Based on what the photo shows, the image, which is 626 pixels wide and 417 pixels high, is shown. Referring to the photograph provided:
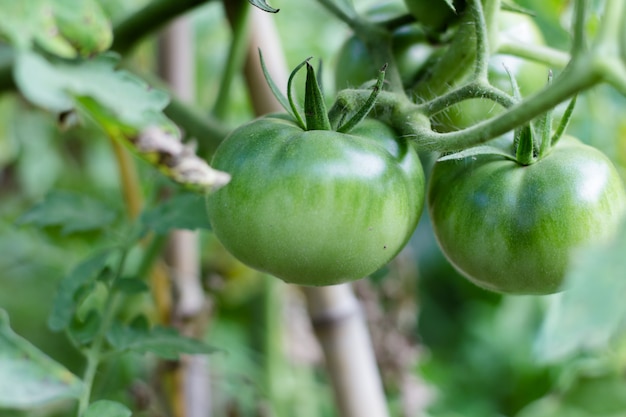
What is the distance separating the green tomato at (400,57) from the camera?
2.00ft

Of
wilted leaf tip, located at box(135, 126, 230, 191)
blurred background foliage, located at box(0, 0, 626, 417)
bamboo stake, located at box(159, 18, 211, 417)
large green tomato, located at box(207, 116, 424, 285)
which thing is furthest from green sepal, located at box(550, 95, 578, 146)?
bamboo stake, located at box(159, 18, 211, 417)

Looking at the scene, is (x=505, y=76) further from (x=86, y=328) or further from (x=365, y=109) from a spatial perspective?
(x=86, y=328)

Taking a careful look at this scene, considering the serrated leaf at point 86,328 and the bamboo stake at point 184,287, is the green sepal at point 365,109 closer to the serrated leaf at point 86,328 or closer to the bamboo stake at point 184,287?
the serrated leaf at point 86,328

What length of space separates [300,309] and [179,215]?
0.67 metres

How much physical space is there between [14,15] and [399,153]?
242mm

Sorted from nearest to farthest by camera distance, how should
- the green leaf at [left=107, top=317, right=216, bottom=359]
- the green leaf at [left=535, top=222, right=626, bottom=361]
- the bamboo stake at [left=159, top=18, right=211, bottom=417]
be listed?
the green leaf at [left=535, top=222, right=626, bottom=361] → the green leaf at [left=107, top=317, right=216, bottom=359] → the bamboo stake at [left=159, top=18, right=211, bottom=417]

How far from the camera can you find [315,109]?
0.48 m

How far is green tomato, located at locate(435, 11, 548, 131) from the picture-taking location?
0.59 m

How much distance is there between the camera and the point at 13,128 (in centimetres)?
137

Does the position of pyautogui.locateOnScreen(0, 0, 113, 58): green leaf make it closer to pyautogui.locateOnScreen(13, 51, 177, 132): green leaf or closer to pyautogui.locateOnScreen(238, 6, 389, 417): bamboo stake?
pyautogui.locateOnScreen(13, 51, 177, 132): green leaf

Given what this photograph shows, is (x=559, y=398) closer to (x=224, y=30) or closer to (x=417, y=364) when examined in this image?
(x=417, y=364)

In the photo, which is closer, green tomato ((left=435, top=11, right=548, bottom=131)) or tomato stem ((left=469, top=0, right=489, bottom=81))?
tomato stem ((left=469, top=0, right=489, bottom=81))

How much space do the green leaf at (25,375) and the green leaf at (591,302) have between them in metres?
0.27

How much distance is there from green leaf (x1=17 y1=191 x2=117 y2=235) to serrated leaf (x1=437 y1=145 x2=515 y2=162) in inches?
13.7
